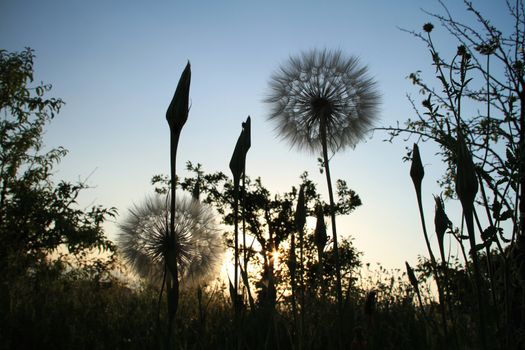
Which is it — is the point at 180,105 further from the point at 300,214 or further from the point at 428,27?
the point at 428,27

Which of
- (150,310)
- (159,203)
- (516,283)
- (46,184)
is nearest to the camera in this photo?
(516,283)

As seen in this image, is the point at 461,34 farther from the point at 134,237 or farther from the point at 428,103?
the point at 134,237

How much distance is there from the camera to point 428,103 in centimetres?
221

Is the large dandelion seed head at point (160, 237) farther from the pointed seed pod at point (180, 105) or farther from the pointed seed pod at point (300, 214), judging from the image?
the pointed seed pod at point (180, 105)

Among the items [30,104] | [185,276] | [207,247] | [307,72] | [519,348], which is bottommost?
[519,348]

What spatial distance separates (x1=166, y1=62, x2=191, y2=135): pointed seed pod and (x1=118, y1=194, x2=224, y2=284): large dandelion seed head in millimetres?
1375

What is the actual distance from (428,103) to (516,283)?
3.29ft

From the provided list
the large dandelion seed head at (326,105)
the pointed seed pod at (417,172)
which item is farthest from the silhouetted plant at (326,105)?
the pointed seed pod at (417,172)

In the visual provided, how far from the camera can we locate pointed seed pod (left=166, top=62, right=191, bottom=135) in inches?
36.4

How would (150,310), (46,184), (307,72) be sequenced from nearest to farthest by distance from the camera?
(307,72) < (150,310) < (46,184)

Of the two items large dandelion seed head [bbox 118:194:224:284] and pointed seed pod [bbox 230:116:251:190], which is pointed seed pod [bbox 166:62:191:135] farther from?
large dandelion seed head [bbox 118:194:224:284]

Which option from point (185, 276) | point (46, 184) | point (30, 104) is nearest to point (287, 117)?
point (185, 276)

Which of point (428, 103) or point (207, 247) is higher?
point (428, 103)

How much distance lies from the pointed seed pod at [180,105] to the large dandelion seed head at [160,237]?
4.51 feet
